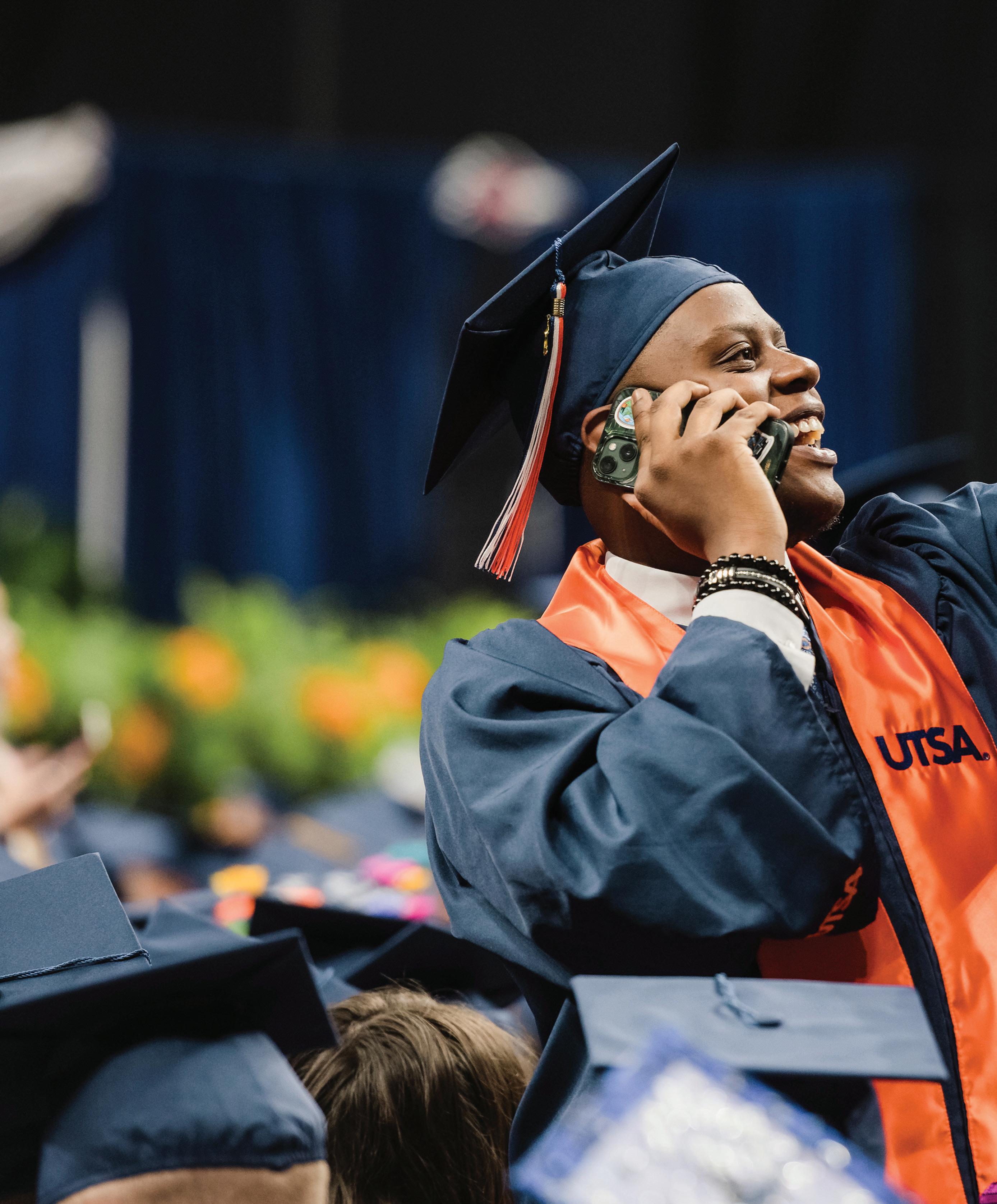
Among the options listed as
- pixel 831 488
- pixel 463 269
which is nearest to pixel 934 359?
pixel 463 269

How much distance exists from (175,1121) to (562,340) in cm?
89

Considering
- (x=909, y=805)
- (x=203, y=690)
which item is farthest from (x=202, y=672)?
(x=909, y=805)

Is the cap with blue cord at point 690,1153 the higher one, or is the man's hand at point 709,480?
the man's hand at point 709,480

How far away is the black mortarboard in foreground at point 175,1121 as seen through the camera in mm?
1238

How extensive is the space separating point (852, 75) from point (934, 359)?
1.62 metres

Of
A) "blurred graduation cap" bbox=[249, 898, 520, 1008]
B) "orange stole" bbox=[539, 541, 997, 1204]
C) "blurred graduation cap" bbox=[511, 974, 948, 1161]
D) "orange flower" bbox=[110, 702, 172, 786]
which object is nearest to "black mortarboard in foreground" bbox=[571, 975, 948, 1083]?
"blurred graduation cap" bbox=[511, 974, 948, 1161]

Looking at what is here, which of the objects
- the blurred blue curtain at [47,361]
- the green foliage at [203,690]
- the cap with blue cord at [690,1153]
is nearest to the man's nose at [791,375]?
the cap with blue cord at [690,1153]

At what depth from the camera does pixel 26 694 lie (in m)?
3.93

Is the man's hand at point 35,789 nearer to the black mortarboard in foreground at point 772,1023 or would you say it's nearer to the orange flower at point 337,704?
the orange flower at point 337,704

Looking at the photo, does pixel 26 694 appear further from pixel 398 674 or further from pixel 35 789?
pixel 398 674

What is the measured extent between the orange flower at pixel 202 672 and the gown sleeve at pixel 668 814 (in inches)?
133

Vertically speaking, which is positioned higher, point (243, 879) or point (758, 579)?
point (758, 579)

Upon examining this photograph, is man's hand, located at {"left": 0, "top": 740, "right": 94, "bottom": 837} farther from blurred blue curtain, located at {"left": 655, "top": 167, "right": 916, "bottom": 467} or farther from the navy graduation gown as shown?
blurred blue curtain, located at {"left": 655, "top": 167, "right": 916, "bottom": 467}

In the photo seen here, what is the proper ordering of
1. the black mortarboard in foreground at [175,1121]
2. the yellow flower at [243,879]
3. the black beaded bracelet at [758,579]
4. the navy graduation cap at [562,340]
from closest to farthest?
1. the black beaded bracelet at [758,579]
2. the black mortarboard in foreground at [175,1121]
3. the navy graduation cap at [562,340]
4. the yellow flower at [243,879]
